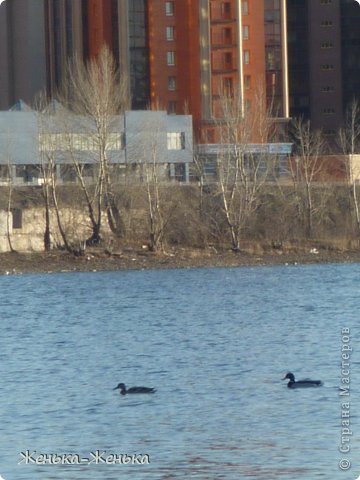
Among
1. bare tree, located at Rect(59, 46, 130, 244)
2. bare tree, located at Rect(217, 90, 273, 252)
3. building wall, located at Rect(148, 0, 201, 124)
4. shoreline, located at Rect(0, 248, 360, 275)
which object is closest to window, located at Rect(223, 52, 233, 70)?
building wall, located at Rect(148, 0, 201, 124)

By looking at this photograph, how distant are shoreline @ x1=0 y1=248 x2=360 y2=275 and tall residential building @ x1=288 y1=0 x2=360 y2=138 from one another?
37041 mm

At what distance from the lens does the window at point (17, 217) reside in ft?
176

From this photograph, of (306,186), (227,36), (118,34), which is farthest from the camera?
(118,34)

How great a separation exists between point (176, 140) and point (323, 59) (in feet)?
79.1

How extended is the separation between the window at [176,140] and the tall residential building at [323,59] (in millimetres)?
20076

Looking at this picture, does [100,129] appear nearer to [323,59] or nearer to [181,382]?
[181,382]

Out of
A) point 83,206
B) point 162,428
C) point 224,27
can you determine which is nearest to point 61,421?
point 162,428

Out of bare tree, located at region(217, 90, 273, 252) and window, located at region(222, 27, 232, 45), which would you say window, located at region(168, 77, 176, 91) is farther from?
bare tree, located at region(217, 90, 273, 252)

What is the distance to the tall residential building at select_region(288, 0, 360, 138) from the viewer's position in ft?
290

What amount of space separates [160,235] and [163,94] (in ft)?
95.2

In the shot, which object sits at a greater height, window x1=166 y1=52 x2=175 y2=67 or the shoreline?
window x1=166 y1=52 x2=175 y2=67

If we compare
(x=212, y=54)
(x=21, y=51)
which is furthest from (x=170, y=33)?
(x=21, y=51)

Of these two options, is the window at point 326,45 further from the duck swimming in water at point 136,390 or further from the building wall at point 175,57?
the duck swimming in water at point 136,390

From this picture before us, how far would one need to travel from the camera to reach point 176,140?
68.6m
